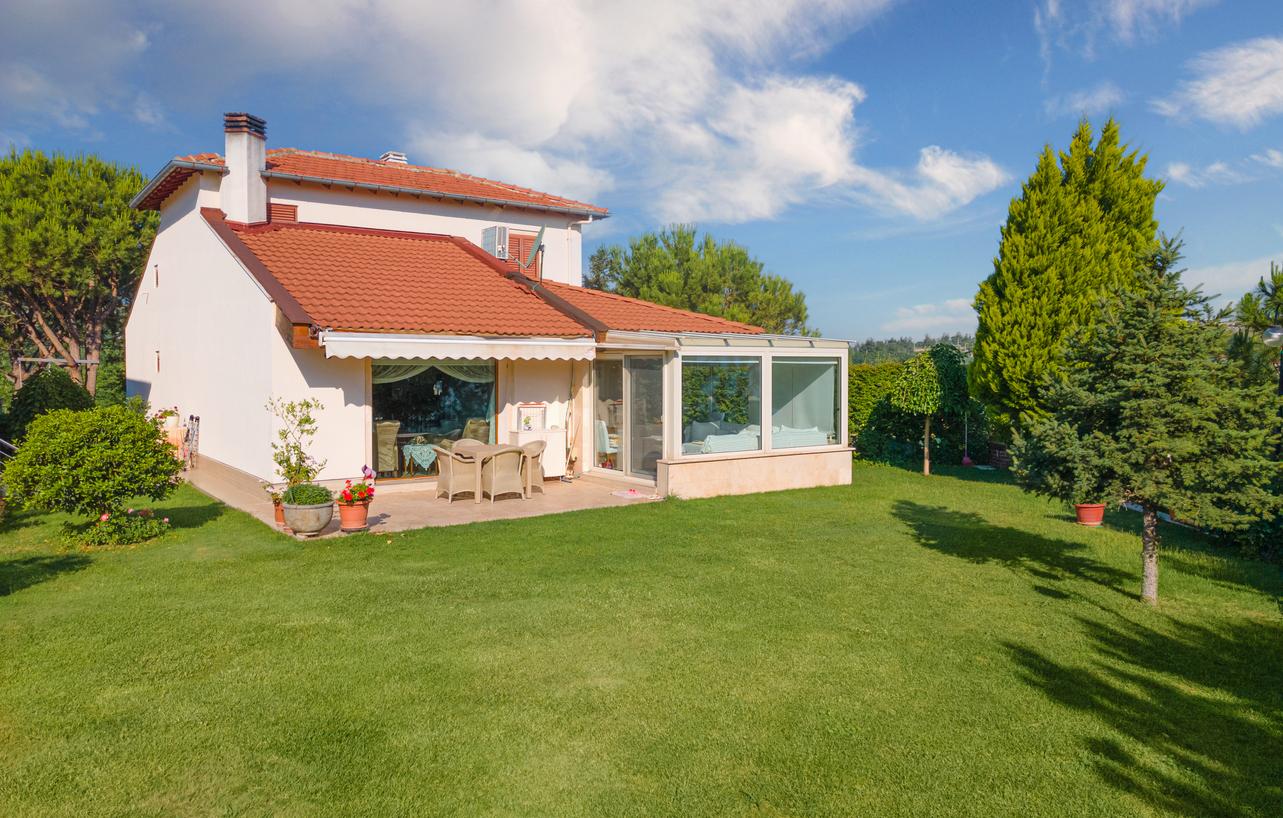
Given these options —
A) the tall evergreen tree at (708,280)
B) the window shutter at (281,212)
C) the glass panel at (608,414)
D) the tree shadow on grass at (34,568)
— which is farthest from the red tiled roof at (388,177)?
→ the tall evergreen tree at (708,280)

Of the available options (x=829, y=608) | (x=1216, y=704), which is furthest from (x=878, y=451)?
(x=1216, y=704)

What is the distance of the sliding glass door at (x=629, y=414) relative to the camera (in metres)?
19.2

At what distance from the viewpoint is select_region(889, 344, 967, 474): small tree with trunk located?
2338 cm

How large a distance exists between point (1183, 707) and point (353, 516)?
12.3 meters

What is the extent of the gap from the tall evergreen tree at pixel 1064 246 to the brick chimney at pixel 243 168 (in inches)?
816

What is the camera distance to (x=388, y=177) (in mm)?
24953

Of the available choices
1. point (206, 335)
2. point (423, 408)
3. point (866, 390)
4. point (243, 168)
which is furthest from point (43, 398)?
point (866, 390)

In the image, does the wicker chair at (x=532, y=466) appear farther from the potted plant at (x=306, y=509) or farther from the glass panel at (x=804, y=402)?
the glass panel at (x=804, y=402)

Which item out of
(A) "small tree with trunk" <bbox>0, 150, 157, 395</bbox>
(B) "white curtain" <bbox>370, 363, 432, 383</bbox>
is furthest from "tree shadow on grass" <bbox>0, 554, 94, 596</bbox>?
(A) "small tree with trunk" <bbox>0, 150, 157, 395</bbox>

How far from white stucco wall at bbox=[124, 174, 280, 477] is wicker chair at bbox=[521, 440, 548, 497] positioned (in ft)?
18.3

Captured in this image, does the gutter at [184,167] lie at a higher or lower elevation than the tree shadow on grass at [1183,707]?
higher

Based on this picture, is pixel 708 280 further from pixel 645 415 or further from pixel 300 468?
pixel 300 468

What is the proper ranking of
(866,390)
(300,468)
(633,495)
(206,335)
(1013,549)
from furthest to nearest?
(866,390)
(206,335)
(633,495)
(300,468)
(1013,549)

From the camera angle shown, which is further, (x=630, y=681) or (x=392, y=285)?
(x=392, y=285)
